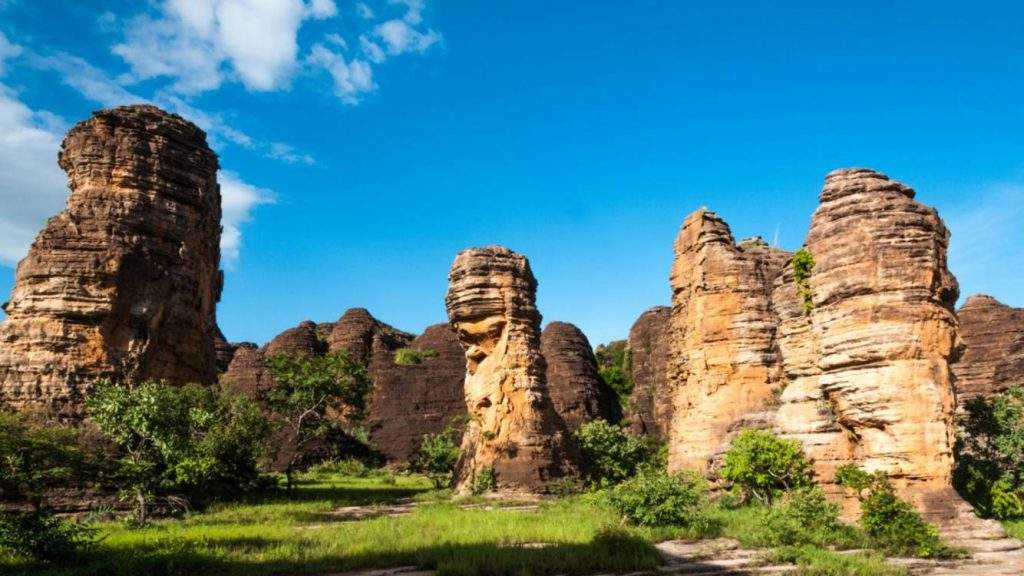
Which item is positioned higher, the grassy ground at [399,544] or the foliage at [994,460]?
the foliage at [994,460]

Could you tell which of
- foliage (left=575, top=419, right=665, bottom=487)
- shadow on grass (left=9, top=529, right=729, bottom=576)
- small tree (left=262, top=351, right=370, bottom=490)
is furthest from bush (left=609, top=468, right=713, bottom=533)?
small tree (left=262, top=351, right=370, bottom=490)

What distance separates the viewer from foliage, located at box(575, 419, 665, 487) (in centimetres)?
2745

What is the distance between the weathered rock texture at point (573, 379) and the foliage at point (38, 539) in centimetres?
3607

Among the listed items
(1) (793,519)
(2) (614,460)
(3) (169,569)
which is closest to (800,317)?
(1) (793,519)

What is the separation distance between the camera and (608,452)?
27953mm

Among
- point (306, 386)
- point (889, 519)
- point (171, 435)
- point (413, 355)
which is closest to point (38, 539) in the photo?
point (171, 435)

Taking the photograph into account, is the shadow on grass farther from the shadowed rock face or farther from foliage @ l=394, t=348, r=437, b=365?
foliage @ l=394, t=348, r=437, b=365

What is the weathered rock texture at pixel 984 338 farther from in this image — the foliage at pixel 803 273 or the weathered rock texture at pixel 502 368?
the weathered rock texture at pixel 502 368

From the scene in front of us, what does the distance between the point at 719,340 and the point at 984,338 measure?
61.5 feet

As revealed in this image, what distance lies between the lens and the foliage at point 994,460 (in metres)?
16.2

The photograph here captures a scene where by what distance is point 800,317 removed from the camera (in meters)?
19.9

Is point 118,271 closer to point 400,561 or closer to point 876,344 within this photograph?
point 400,561

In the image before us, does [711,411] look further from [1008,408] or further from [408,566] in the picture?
[408,566]

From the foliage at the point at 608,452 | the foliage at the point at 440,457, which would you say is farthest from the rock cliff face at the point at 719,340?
the foliage at the point at 440,457
